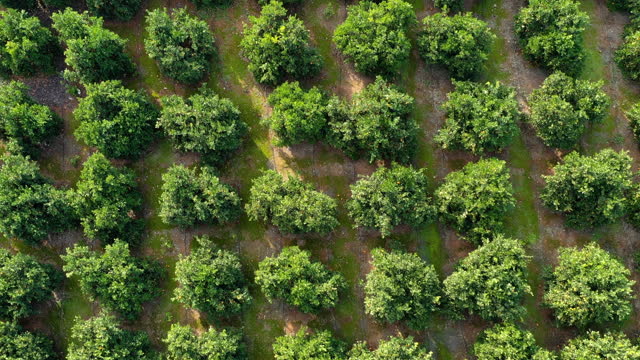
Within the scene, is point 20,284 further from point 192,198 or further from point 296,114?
point 296,114

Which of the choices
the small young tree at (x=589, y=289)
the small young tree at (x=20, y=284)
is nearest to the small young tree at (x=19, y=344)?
the small young tree at (x=20, y=284)

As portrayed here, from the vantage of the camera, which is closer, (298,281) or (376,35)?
(298,281)

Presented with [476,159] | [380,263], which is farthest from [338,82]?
[380,263]

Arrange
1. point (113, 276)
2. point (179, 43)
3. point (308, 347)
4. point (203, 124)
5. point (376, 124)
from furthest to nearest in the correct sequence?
point (179, 43), point (203, 124), point (376, 124), point (113, 276), point (308, 347)

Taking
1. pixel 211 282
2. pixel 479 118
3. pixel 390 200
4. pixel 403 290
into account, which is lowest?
pixel 211 282

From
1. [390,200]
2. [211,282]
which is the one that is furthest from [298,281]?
[390,200]

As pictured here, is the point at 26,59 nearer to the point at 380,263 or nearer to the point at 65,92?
the point at 65,92
